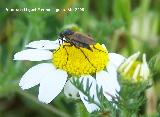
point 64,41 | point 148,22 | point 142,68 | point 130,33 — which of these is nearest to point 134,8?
point 148,22

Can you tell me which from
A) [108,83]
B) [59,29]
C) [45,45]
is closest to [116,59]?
[108,83]

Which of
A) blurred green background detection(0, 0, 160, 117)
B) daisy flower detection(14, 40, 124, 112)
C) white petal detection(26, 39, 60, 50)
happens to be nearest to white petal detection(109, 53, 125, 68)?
daisy flower detection(14, 40, 124, 112)

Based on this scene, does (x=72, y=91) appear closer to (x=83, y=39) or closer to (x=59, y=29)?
(x=83, y=39)

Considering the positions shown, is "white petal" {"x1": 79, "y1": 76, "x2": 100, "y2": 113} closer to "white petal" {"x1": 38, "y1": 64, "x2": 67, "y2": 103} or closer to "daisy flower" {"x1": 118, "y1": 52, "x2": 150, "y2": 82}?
"white petal" {"x1": 38, "y1": 64, "x2": 67, "y2": 103}

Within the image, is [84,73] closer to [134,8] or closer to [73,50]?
[73,50]

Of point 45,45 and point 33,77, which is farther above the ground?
point 45,45

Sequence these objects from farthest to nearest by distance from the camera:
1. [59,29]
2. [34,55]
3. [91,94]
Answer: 1. [59,29]
2. [34,55]
3. [91,94]

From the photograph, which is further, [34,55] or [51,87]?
[34,55]
